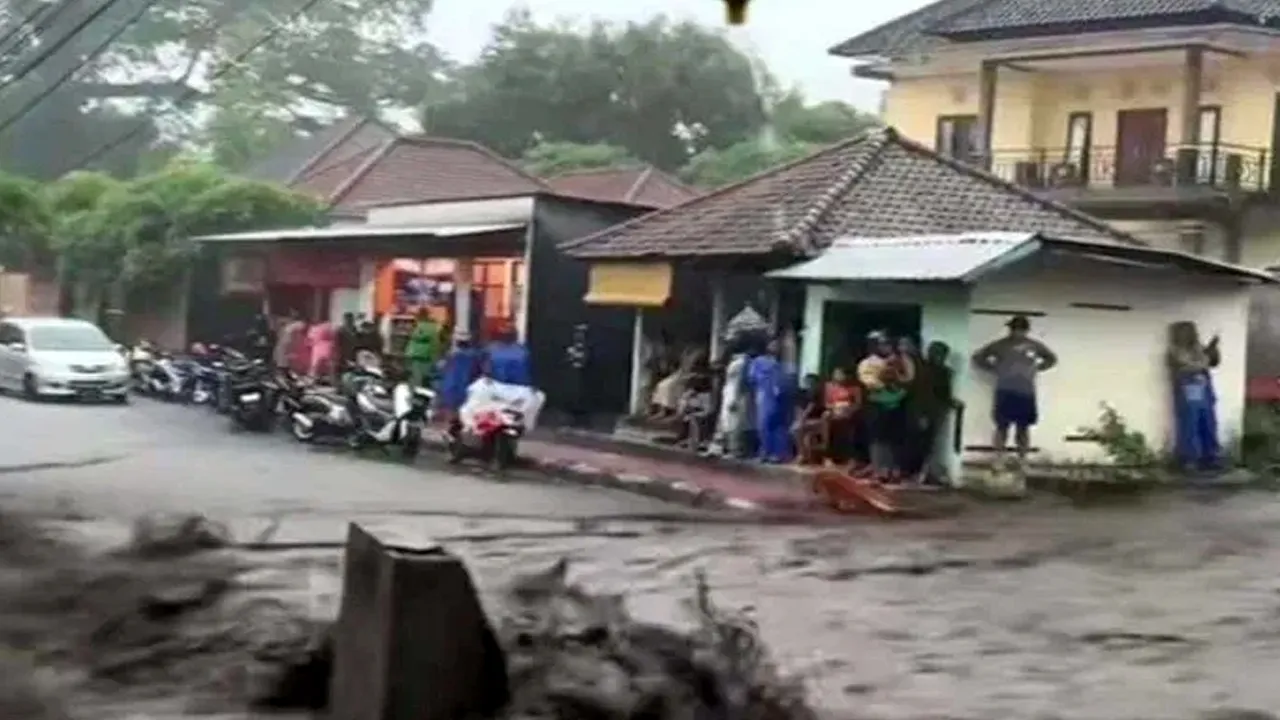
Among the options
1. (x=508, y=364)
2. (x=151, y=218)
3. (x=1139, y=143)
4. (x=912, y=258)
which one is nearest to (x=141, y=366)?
(x=151, y=218)

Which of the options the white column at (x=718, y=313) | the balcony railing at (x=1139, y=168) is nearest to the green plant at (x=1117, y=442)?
the white column at (x=718, y=313)

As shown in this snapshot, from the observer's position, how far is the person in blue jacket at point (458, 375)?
2280 centimetres

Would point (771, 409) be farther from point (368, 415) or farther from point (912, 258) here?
point (368, 415)

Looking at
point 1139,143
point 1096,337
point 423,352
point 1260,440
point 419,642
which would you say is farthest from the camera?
point 1139,143

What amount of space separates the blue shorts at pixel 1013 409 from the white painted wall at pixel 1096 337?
0.38ft

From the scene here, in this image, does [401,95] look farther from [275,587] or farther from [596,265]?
[275,587]

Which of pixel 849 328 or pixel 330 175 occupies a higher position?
pixel 330 175

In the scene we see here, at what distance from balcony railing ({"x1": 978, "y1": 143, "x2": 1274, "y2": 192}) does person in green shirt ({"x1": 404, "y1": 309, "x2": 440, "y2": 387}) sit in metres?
9.74

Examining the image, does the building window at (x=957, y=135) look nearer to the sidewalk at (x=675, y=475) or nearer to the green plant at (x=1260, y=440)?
the green plant at (x=1260, y=440)

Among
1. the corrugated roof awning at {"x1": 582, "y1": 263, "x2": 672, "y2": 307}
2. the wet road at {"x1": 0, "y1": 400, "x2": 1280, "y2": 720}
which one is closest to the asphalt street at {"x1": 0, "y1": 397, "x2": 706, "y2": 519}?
the wet road at {"x1": 0, "y1": 400, "x2": 1280, "y2": 720}

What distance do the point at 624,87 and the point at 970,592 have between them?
26745 mm

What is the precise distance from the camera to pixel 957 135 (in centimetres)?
3177

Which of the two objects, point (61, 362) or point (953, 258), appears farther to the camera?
point (61, 362)

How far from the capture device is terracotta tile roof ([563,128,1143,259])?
2147 cm
